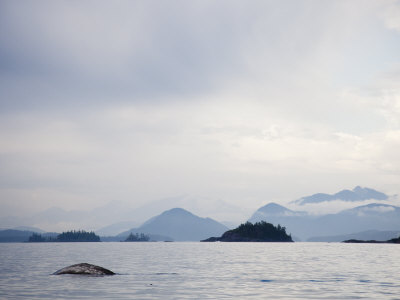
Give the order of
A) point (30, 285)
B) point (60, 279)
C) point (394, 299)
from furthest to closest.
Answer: point (60, 279), point (30, 285), point (394, 299)

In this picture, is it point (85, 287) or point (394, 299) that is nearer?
point (394, 299)

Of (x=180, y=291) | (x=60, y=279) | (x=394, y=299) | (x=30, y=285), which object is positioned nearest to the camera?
(x=394, y=299)

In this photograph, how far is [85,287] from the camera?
37.3 m

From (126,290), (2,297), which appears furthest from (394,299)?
(2,297)

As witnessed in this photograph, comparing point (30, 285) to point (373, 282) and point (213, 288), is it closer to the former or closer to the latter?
point (213, 288)

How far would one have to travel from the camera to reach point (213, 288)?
36.8 metres

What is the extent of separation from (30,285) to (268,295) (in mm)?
22172

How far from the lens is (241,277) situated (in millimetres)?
46438

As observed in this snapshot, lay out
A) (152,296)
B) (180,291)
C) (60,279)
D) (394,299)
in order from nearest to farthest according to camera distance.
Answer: (394,299) → (152,296) → (180,291) → (60,279)

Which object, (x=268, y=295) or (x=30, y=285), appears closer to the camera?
(x=268, y=295)

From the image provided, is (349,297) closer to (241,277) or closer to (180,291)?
(180,291)

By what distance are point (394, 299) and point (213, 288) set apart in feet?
47.1

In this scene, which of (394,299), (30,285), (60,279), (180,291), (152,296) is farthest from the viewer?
(60,279)

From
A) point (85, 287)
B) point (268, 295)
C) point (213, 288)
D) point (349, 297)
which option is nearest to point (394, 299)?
point (349, 297)
